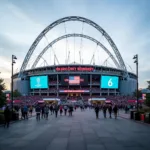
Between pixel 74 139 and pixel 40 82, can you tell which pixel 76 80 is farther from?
pixel 74 139

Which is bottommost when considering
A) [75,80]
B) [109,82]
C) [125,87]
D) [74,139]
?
[74,139]

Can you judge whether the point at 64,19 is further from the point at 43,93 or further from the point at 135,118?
the point at 135,118

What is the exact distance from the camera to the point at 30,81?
503ft

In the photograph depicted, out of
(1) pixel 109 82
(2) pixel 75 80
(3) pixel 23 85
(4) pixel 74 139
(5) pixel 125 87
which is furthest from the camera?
(3) pixel 23 85

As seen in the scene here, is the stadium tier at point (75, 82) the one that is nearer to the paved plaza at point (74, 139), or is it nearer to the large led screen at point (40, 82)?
the large led screen at point (40, 82)

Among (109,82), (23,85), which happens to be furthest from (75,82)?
(23,85)

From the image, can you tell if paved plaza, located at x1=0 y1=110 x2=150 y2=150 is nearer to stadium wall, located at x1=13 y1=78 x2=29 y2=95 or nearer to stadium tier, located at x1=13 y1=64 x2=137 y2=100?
stadium tier, located at x1=13 y1=64 x2=137 y2=100

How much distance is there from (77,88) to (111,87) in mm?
20674

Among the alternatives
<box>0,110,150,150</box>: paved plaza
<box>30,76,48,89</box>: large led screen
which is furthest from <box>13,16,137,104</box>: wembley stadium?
<box>0,110,150,150</box>: paved plaza

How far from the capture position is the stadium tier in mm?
147125

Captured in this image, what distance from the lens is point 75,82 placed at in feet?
489

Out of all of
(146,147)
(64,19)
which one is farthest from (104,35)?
(146,147)

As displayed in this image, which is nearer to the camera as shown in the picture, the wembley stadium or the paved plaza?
the paved plaza

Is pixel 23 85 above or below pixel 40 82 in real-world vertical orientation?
below
